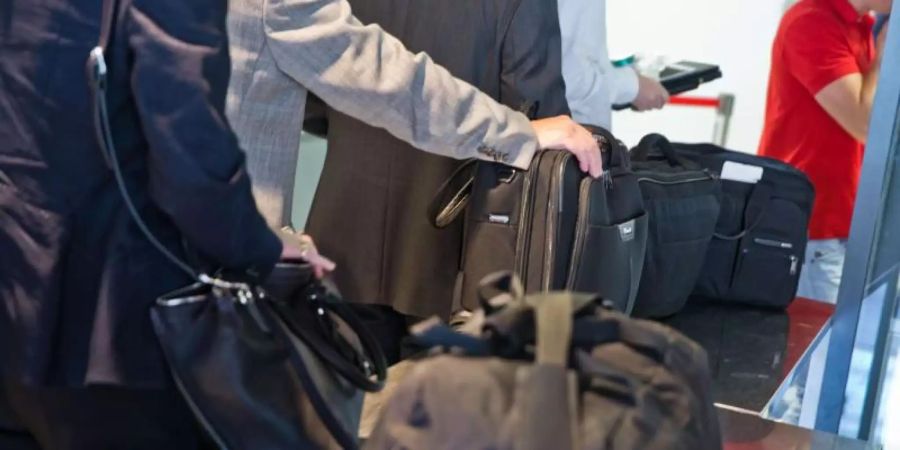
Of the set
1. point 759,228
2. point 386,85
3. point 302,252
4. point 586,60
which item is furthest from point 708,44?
point 302,252

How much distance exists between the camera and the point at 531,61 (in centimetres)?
152

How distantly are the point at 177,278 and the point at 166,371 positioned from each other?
9cm

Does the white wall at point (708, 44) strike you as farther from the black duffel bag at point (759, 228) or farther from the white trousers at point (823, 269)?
the black duffel bag at point (759, 228)

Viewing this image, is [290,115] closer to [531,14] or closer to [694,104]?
[531,14]

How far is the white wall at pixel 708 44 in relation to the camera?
422 cm

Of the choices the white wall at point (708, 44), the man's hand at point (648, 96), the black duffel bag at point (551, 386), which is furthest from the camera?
the white wall at point (708, 44)

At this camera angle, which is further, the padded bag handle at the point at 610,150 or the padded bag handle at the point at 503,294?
the padded bag handle at the point at 610,150

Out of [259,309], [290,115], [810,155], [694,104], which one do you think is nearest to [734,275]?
[810,155]

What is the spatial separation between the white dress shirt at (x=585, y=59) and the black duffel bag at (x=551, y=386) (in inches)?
39.0

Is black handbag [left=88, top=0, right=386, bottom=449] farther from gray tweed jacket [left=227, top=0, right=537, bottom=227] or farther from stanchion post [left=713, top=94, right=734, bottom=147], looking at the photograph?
stanchion post [left=713, top=94, right=734, bottom=147]

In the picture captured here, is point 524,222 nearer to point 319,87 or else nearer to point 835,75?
point 319,87

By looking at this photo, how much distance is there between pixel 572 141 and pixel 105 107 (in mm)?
686

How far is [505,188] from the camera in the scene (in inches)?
56.0

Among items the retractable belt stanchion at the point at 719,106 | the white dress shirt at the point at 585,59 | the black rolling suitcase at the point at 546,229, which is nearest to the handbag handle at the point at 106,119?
the black rolling suitcase at the point at 546,229
